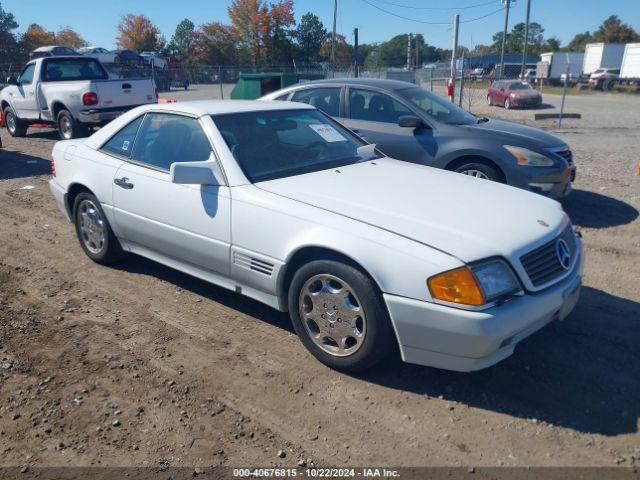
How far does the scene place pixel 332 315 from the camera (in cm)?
324

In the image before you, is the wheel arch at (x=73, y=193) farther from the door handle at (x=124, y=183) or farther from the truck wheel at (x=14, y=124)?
the truck wheel at (x=14, y=124)

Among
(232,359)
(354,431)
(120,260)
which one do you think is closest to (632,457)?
(354,431)

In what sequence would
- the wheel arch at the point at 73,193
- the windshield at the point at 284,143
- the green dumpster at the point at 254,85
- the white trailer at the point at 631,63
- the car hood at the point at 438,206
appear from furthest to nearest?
the white trailer at the point at 631,63, the green dumpster at the point at 254,85, the wheel arch at the point at 73,193, the windshield at the point at 284,143, the car hood at the point at 438,206

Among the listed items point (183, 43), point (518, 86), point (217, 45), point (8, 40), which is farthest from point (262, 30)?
point (518, 86)

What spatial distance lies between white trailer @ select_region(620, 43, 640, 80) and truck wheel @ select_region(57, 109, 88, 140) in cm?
4222

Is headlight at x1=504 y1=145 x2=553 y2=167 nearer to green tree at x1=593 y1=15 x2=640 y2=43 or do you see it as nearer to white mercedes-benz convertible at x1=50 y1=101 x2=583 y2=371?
white mercedes-benz convertible at x1=50 y1=101 x2=583 y2=371

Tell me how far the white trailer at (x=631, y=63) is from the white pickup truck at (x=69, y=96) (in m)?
40.8

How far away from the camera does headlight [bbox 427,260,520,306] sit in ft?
9.08

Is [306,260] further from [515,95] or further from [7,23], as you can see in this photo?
[7,23]

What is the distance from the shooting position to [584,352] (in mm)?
3533

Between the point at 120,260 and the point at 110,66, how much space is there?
24420 millimetres

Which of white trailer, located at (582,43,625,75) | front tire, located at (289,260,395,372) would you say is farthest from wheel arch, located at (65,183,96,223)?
white trailer, located at (582,43,625,75)

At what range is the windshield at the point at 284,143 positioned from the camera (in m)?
3.87

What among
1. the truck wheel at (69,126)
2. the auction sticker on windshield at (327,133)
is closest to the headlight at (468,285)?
the auction sticker on windshield at (327,133)
